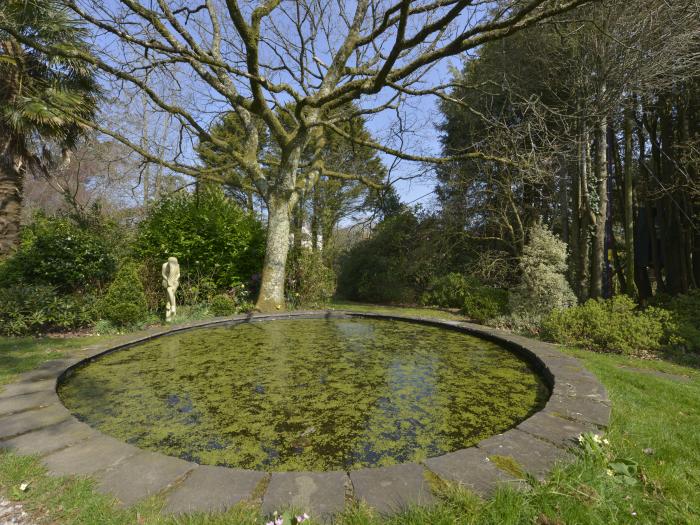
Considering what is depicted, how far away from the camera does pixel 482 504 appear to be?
1577 millimetres

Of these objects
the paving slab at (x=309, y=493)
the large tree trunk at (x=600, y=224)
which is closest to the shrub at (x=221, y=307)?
the paving slab at (x=309, y=493)

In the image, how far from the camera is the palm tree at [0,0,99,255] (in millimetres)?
6969

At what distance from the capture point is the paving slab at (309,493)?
1551 mm

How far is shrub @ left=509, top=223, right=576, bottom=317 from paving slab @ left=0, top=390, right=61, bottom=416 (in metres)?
7.82

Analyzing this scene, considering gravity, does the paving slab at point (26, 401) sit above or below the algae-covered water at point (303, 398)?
above

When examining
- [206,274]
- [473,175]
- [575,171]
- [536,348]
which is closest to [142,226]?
[206,274]

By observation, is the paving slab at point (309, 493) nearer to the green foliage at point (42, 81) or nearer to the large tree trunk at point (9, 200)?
the green foliage at point (42, 81)

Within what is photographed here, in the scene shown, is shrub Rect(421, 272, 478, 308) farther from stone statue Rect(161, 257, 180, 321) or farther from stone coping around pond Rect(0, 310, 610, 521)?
stone coping around pond Rect(0, 310, 610, 521)

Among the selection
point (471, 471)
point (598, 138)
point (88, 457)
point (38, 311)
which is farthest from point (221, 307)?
point (598, 138)

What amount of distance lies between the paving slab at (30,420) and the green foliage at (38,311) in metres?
4.02

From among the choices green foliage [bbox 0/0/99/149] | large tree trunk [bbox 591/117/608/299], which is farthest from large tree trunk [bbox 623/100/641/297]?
green foliage [bbox 0/0/99/149]

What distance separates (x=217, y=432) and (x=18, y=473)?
1.08 m

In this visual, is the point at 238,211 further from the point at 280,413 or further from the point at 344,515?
the point at 344,515

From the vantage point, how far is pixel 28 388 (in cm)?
302
